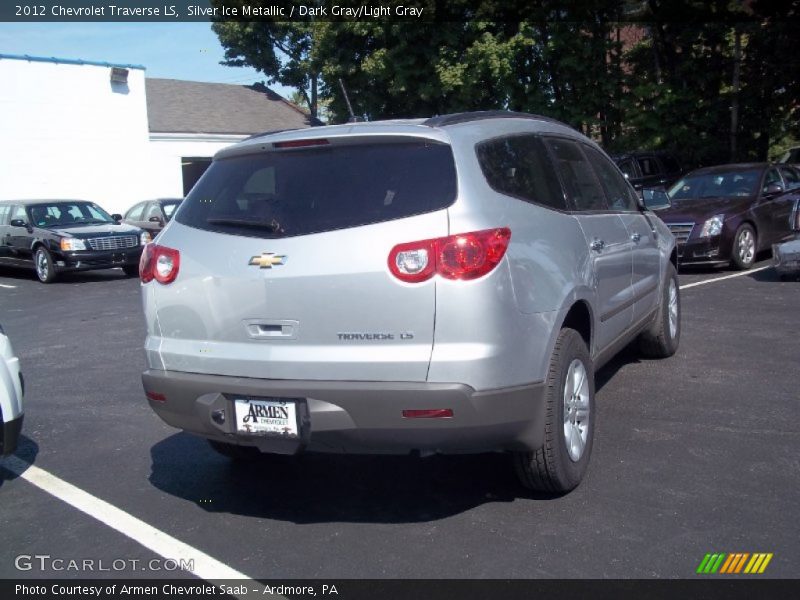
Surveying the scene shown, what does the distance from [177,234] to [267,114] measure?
33737mm

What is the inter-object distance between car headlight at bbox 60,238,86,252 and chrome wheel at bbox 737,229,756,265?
1116cm

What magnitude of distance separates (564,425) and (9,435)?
2980 millimetres

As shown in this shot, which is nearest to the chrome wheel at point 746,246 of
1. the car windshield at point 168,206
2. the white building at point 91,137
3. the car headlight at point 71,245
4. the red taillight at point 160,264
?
the red taillight at point 160,264

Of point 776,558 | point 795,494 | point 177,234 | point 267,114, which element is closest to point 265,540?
point 177,234

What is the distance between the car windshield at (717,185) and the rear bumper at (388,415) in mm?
10130

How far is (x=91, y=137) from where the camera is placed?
27.8m

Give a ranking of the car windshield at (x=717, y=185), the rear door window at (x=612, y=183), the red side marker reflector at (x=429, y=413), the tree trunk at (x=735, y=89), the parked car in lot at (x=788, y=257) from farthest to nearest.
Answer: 1. the tree trunk at (x=735, y=89)
2. the car windshield at (x=717, y=185)
3. the parked car in lot at (x=788, y=257)
4. the rear door window at (x=612, y=183)
5. the red side marker reflector at (x=429, y=413)

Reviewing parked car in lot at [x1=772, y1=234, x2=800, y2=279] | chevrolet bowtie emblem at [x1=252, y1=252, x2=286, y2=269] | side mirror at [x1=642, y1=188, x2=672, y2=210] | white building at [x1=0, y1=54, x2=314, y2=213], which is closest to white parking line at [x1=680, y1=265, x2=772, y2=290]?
parked car in lot at [x1=772, y1=234, x2=800, y2=279]

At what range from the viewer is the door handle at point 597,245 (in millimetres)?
4968

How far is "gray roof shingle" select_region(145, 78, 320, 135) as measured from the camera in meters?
32.8

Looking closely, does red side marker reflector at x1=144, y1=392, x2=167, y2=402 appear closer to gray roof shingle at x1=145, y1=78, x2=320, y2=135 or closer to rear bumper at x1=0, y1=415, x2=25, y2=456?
rear bumper at x1=0, y1=415, x2=25, y2=456

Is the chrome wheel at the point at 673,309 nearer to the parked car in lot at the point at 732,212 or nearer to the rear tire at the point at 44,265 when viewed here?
the parked car in lot at the point at 732,212

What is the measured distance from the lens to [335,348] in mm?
3867
